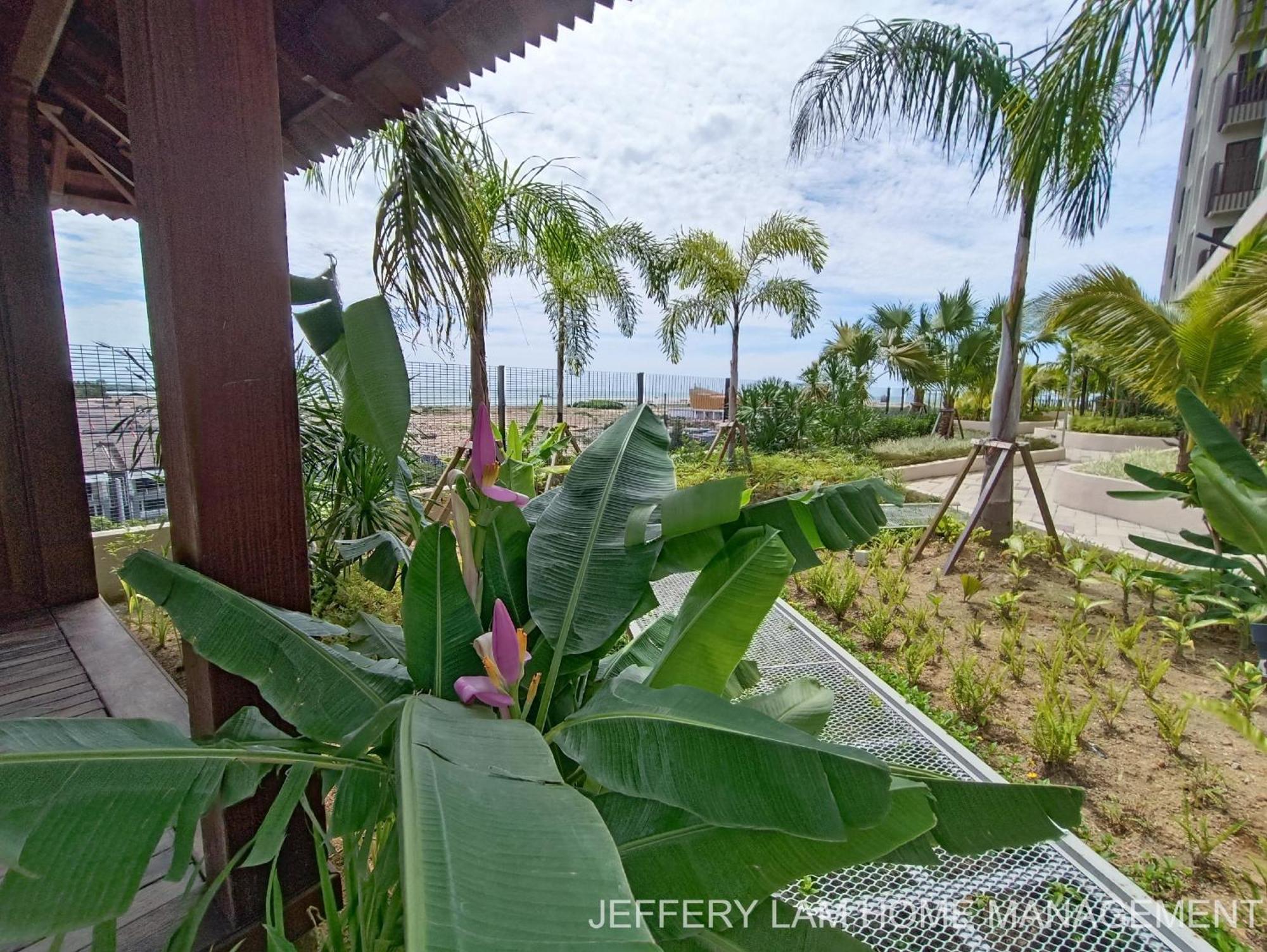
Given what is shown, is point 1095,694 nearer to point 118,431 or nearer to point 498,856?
point 498,856

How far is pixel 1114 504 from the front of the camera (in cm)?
652

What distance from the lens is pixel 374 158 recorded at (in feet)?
9.70

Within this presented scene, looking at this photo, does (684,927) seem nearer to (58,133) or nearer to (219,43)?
(219,43)

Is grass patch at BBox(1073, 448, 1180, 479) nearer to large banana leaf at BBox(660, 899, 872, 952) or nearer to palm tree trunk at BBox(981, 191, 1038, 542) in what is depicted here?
palm tree trunk at BBox(981, 191, 1038, 542)

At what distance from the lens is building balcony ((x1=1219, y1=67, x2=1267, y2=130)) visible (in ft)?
54.3

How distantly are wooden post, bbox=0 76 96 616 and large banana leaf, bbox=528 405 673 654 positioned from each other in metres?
2.69

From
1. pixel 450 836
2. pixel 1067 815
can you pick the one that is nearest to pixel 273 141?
pixel 450 836

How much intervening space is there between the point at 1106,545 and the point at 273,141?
22.3ft

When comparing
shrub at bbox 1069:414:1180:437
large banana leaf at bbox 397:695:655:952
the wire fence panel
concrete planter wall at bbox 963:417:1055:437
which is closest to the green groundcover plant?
large banana leaf at bbox 397:695:655:952

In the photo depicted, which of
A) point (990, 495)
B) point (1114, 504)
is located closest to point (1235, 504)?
point (990, 495)

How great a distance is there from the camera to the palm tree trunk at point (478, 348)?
3.01 metres

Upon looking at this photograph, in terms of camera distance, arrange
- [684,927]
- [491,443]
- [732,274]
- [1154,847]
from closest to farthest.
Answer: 1. [684,927]
2. [491,443]
3. [1154,847]
4. [732,274]

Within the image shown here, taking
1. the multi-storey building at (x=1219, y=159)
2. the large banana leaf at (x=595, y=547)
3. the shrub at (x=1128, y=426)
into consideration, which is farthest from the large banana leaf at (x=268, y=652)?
the multi-storey building at (x=1219, y=159)

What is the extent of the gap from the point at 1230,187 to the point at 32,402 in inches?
1119
